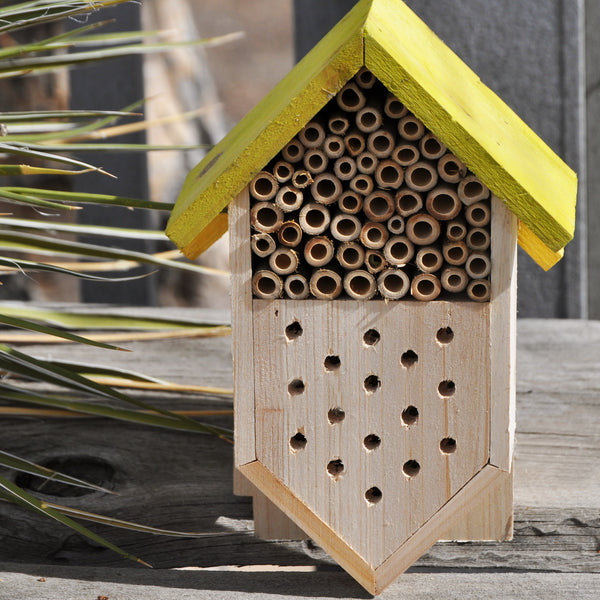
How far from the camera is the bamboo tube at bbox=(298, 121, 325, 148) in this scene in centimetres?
76

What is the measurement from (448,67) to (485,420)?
0.37 m

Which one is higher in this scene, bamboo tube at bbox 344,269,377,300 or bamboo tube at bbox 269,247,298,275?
bamboo tube at bbox 269,247,298,275

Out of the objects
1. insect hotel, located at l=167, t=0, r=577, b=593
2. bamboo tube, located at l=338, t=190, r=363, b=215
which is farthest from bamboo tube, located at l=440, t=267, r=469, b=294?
bamboo tube, located at l=338, t=190, r=363, b=215

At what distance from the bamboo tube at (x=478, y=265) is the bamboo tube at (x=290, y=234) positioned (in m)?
0.17

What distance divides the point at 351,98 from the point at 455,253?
7.1 inches

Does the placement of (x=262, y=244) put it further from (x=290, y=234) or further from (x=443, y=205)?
(x=443, y=205)

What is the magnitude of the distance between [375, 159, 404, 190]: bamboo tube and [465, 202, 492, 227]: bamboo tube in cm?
7

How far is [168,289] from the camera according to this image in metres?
1.92

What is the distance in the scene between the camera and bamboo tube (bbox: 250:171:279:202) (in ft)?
2.51

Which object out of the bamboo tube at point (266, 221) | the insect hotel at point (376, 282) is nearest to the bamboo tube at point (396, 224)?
the insect hotel at point (376, 282)

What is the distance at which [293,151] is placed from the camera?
77 cm

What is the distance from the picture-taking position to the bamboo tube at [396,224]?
2.50 feet

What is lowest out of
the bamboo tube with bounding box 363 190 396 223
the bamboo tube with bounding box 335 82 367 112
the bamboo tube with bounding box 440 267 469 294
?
the bamboo tube with bounding box 440 267 469 294

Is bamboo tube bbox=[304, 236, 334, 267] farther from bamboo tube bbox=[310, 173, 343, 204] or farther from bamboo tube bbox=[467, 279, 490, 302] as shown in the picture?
bamboo tube bbox=[467, 279, 490, 302]
